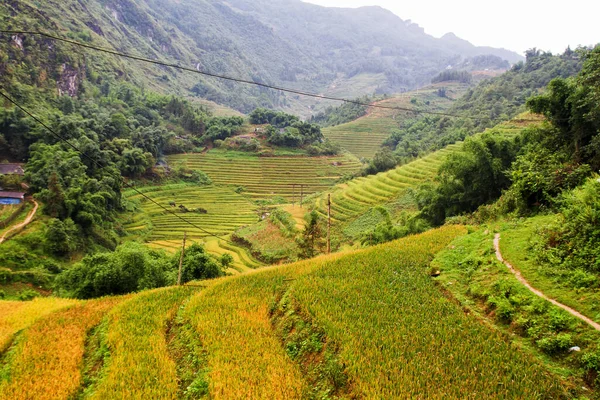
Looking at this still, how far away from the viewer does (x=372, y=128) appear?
10531 cm

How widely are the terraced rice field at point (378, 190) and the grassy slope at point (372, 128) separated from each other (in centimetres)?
4970

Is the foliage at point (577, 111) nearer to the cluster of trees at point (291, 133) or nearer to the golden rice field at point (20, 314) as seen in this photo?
the golden rice field at point (20, 314)

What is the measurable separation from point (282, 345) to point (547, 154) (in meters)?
13.4

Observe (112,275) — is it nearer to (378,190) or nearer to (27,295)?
(27,295)

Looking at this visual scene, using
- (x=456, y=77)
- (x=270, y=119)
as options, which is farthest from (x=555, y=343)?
(x=456, y=77)

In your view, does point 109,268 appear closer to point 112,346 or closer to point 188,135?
point 112,346

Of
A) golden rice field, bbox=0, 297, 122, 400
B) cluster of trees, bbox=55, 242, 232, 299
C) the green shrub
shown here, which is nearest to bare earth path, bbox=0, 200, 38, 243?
cluster of trees, bbox=55, 242, 232, 299

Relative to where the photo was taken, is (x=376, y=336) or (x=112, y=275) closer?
(x=376, y=336)

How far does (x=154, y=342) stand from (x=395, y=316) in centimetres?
589

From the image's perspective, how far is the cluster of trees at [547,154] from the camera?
42.8 ft

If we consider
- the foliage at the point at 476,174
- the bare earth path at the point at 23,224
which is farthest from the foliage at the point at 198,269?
the bare earth path at the point at 23,224

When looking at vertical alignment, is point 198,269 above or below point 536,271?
below

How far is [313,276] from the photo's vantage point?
11992 mm

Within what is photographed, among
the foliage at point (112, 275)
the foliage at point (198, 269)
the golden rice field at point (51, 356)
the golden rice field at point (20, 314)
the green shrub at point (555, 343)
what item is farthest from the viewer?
the foliage at point (198, 269)
